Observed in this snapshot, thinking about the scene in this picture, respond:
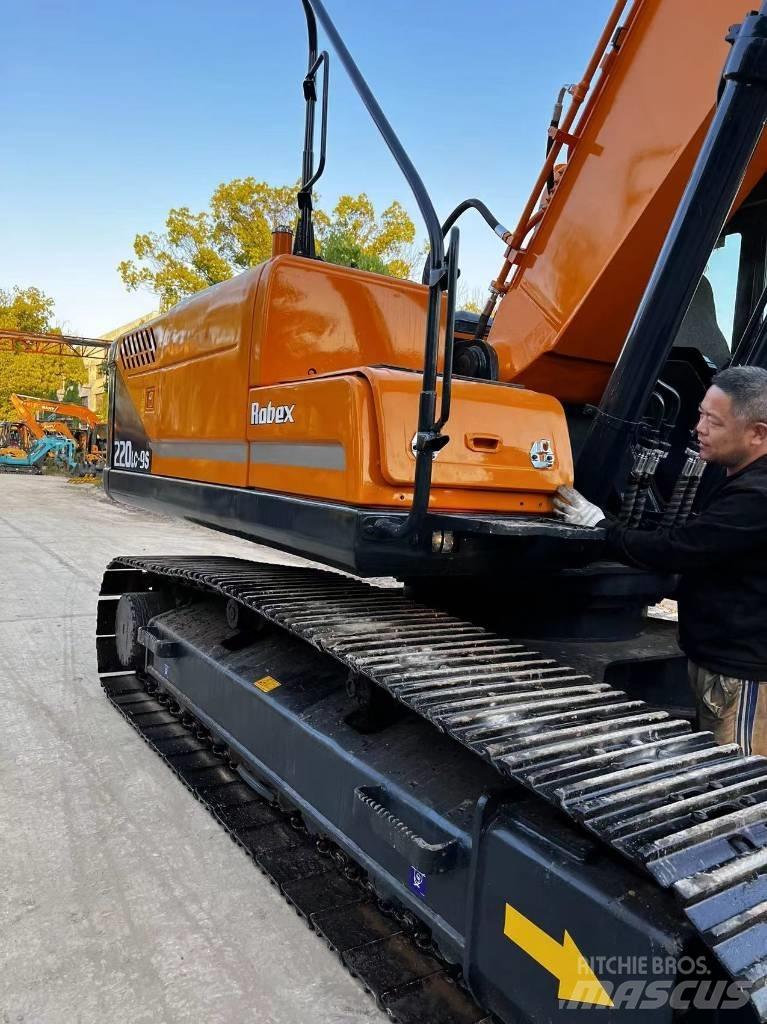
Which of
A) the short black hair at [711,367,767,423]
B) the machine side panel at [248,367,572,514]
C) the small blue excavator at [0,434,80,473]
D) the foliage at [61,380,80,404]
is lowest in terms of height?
the small blue excavator at [0,434,80,473]

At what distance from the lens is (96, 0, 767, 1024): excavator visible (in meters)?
1.65

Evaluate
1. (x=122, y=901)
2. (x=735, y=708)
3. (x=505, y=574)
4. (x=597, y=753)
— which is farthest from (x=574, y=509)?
(x=122, y=901)

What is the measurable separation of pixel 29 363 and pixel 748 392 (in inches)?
1551

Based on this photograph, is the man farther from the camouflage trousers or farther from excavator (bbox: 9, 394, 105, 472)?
excavator (bbox: 9, 394, 105, 472)

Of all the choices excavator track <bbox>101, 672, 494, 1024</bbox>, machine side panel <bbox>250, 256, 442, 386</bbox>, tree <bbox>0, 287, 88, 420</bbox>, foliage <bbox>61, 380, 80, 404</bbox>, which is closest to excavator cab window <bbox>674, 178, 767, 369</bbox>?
machine side panel <bbox>250, 256, 442, 386</bbox>

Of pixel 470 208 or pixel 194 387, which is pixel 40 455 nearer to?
pixel 194 387

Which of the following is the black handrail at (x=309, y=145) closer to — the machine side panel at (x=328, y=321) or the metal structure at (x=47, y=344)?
the machine side panel at (x=328, y=321)

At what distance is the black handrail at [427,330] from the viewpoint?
2.07m

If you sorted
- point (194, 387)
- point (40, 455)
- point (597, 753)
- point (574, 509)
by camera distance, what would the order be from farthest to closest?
point (40, 455) < point (194, 387) < point (574, 509) < point (597, 753)

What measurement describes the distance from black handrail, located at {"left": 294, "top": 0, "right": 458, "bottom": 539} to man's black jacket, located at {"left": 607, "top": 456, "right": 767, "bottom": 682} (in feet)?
2.15

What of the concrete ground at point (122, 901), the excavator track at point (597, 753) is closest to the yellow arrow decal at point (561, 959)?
the excavator track at point (597, 753)

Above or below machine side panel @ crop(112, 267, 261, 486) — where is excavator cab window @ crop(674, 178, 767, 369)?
above

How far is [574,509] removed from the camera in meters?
2.49

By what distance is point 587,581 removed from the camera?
278 centimetres
